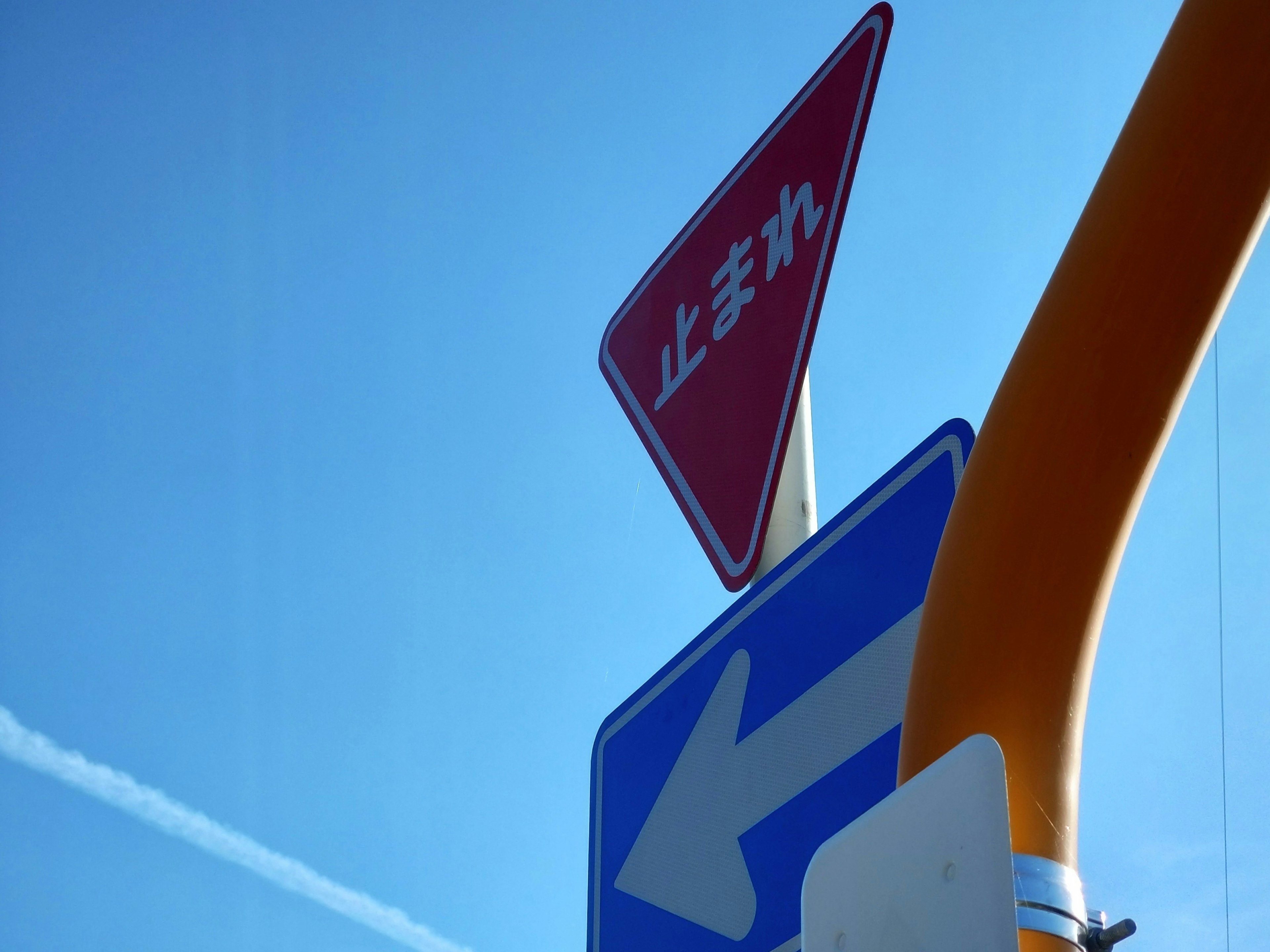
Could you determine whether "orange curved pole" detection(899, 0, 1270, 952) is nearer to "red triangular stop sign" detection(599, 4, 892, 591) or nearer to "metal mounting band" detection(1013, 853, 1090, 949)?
"metal mounting band" detection(1013, 853, 1090, 949)

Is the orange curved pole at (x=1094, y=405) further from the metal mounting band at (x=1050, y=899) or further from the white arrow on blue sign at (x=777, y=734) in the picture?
the white arrow on blue sign at (x=777, y=734)

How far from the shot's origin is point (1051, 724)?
1.59ft

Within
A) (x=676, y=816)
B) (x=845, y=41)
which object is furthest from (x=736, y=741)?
(x=845, y=41)

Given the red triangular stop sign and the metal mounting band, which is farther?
the red triangular stop sign

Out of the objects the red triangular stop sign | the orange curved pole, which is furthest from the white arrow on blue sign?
the orange curved pole

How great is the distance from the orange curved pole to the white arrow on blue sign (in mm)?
496

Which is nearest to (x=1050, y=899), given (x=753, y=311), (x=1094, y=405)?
(x=1094, y=405)

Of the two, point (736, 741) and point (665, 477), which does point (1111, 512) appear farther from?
point (665, 477)

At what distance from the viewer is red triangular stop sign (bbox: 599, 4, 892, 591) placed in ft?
4.46

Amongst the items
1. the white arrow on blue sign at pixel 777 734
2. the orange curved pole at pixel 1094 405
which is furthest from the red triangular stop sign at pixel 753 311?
the orange curved pole at pixel 1094 405

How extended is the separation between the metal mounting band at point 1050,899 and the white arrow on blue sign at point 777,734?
0.51 meters

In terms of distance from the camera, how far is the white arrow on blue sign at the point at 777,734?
1020 mm

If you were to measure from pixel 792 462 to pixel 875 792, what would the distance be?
2.01 ft

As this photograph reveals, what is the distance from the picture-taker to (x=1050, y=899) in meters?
0.44
